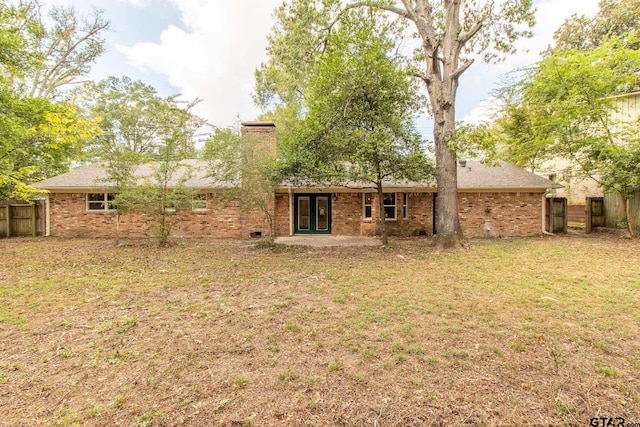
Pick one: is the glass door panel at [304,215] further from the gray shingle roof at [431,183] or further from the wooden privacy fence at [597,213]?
the wooden privacy fence at [597,213]

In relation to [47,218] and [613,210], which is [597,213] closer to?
[613,210]

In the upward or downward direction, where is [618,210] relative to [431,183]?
downward

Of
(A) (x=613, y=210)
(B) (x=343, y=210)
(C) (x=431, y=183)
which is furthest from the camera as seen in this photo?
(A) (x=613, y=210)

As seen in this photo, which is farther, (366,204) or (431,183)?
(366,204)

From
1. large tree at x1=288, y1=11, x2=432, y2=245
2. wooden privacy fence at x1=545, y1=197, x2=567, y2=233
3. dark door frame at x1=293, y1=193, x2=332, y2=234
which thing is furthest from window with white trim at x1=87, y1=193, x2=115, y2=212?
wooden privacy fence at x1=545, y1=197, x2=567, y2=233

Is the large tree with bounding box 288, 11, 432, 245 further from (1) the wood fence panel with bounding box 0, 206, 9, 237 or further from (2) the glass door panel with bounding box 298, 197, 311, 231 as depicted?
(1) the wood fence panel with bounding box 0, 206, 9, 237

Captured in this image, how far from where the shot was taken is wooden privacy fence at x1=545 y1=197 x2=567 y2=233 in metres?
12.6

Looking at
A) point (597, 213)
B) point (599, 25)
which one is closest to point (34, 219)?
point (597, 213)

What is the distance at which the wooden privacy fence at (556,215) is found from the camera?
41.2 ft

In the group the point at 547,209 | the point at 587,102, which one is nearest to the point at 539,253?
the point at 547,209

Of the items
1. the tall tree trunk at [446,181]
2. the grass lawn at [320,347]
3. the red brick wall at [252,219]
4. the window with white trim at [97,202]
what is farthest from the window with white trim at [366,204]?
the window with white trim at [97,202]

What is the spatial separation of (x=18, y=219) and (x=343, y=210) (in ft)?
47.8

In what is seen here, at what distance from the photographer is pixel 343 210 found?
1277cm

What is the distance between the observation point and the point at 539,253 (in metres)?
8.49
